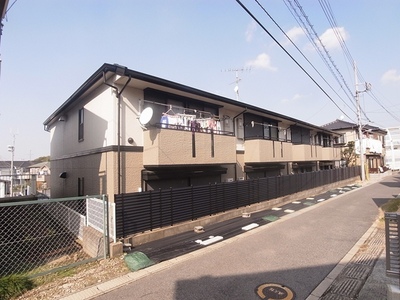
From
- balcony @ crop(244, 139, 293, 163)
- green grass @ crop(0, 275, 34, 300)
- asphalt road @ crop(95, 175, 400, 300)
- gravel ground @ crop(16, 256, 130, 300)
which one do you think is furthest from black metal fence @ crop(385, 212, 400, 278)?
balcony @ crop(244, 139, 293, 163)

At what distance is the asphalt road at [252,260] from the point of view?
435 centimetres

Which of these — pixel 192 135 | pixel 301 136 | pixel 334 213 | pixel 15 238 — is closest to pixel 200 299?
A: pixel 192 135

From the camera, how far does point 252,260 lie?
5660mm

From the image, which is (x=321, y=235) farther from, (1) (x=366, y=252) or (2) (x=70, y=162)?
(2) (x=70, y=162)

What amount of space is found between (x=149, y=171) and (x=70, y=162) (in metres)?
6.00

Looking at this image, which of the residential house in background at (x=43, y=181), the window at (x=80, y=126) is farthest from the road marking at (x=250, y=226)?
the residential house in background at (x=43, y=181)

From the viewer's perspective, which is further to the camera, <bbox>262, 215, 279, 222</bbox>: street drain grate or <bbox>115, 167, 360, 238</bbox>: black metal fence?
<bbox>262, 215, 279, 222</bbox>: street drain grate

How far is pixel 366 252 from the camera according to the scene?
19.8 feet

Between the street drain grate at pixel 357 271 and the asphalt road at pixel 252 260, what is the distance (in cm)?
33

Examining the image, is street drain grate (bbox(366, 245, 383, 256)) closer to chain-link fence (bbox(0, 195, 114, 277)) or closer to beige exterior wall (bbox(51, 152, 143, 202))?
chain-link fence (bbox(0, 195, 114, 277))

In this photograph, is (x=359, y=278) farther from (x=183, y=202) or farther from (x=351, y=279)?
(x=183, y=202)

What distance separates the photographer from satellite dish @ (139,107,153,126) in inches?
315

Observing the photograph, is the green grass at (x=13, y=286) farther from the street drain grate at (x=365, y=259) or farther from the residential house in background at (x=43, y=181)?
the residential house in background at (x=43, y=181)

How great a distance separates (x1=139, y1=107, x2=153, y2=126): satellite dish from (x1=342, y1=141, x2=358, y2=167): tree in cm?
3151
